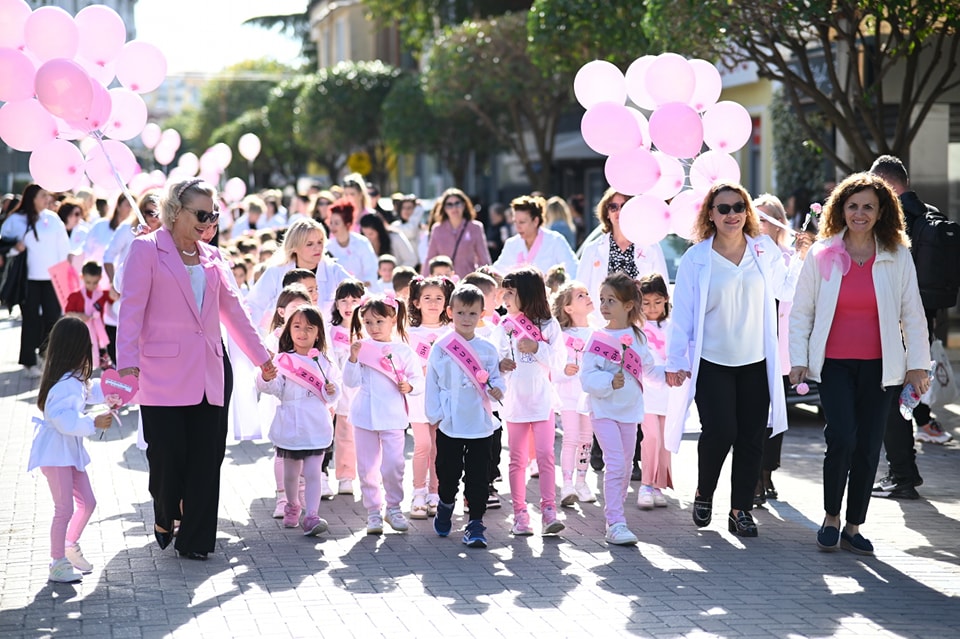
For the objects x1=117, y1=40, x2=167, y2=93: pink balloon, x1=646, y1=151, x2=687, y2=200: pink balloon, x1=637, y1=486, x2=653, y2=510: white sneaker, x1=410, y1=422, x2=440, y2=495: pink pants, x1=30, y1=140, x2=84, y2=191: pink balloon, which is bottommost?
x1=637, y1=486, x2=653, y2=510: white sneaker

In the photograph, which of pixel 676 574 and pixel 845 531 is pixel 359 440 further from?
pixel 845 531

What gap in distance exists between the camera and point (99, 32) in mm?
8727

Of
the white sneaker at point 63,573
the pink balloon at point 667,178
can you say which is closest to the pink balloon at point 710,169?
the pink balloon at point 667,178

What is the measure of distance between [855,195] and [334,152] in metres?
46.3

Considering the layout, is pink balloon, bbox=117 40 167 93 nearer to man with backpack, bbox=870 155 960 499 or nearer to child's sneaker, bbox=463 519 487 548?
child's sneaker, bbox=463 519 487 548

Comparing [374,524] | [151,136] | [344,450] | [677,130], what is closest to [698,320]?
[677,130]

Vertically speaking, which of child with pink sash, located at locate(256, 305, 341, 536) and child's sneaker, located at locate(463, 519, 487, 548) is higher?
child with pink sash, located at locate(256, 305, 341, 536)

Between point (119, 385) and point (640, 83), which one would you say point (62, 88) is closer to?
point (119, 385)

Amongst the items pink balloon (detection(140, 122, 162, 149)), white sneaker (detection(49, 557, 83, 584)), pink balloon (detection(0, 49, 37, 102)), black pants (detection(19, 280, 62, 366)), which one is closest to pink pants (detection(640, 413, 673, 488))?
white sneaker (detection(49, 557, 83, 584))

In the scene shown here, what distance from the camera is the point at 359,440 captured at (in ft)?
26.6

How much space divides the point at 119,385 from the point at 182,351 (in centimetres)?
41

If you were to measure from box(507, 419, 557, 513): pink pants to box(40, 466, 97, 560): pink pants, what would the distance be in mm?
2349

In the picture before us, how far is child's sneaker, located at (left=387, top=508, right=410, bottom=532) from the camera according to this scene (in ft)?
25.8

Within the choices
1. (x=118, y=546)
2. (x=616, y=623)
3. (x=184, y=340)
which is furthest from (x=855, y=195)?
(x=118, y=546)
